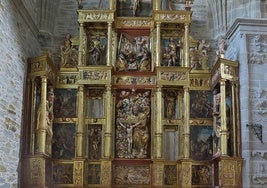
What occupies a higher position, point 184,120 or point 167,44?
point 167,44

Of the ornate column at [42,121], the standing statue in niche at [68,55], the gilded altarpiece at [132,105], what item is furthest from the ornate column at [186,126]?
the ornate column at [42,121]

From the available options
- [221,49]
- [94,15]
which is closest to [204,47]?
[221,49]

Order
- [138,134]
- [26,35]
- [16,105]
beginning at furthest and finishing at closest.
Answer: [138,134]
[26,35]
[16,105]

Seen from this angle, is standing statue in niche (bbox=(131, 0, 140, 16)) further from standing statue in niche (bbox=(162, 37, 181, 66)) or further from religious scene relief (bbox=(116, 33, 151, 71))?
standing statue in niche (bbox=(162, 37, 181, 66))

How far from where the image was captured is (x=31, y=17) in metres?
12.8

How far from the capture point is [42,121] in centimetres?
1236

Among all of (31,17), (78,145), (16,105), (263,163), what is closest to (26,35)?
(31,17)

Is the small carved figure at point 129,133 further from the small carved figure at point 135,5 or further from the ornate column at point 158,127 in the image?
the small carved figure at point 135,5

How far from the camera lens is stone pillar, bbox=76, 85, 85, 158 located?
13.0m

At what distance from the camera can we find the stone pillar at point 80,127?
511 inches

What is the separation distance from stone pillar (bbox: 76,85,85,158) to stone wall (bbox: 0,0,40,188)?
1.66m

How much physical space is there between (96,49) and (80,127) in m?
2.16

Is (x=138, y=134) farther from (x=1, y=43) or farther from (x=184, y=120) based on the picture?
(x=1, y=43)

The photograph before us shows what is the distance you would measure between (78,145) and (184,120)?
2732 millimetres
